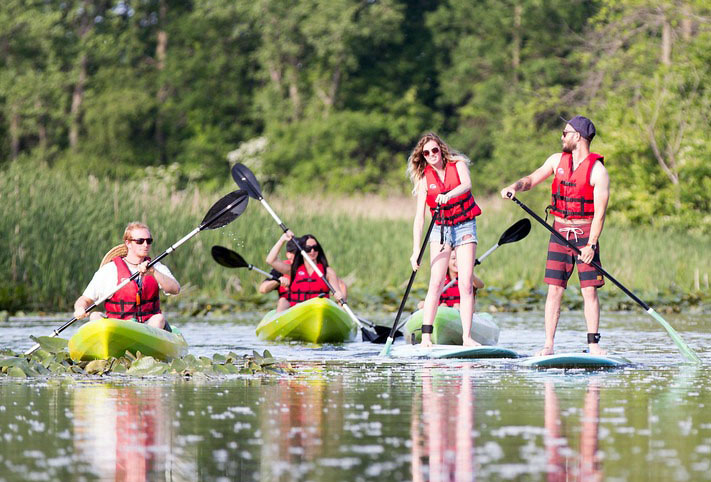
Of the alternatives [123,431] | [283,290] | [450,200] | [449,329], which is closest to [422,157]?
[450,200]

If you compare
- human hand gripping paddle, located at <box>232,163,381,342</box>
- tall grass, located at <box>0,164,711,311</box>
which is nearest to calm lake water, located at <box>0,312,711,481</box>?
human hand gripping paddle, located at <box>232,163,381,342</box>

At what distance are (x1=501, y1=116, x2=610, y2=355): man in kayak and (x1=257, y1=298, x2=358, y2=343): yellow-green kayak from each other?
2953 millimetres

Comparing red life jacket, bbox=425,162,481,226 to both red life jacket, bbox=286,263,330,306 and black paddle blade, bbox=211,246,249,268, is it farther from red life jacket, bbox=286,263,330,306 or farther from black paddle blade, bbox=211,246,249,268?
black paddle blade, bbox=211,246,249,268

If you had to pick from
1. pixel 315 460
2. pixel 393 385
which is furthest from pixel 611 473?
pixel 393 385

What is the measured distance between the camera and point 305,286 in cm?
1344

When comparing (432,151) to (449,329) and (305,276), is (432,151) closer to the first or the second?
(449,329)

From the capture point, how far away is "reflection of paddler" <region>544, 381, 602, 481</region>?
4.92 meters

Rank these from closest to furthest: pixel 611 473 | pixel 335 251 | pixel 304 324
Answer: pixel 611 473 → pixel 304 324 → pixel 335 251

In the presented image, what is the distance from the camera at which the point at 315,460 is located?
17.2 feet

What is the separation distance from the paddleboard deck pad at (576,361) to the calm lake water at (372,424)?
0.37ft

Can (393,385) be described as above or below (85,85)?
below

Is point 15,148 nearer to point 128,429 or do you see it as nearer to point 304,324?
point 304,324

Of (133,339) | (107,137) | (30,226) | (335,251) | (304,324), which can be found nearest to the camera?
(133,339)

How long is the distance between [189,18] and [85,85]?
3.87 m
